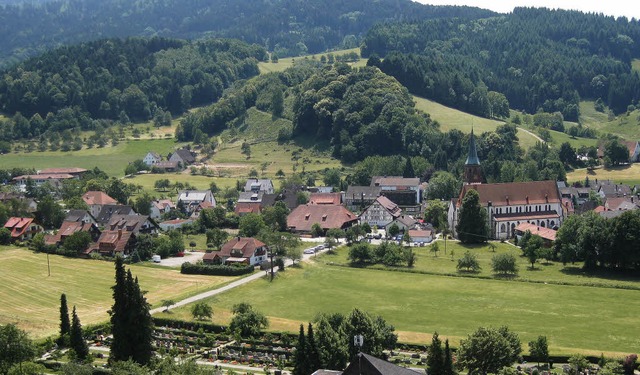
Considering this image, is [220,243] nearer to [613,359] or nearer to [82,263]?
[82,263]

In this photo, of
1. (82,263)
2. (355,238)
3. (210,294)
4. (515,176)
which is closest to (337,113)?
(515,176)

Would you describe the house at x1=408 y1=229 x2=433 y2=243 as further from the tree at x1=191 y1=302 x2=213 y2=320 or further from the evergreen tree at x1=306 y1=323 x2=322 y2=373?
the evergreen tree at x1=306 y1=323 x2=322 y2=373

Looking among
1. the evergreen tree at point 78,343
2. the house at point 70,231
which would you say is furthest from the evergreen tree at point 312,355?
the house at point 70,231

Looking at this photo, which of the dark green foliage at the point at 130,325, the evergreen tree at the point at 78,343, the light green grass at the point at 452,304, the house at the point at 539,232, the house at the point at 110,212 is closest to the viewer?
the dark green foliage at the point at 130,325

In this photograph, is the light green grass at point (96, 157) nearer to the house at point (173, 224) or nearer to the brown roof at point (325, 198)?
the house at point (173, 224)

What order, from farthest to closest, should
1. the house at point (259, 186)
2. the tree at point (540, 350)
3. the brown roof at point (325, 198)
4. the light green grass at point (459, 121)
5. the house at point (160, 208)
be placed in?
the light green grass at point (459, 121) < the house at point (259, 186) < the brown roof at point (325, 198) < the house at point (160, 208) < the tree at point (540, 350)

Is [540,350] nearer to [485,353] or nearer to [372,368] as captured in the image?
[485,353]
